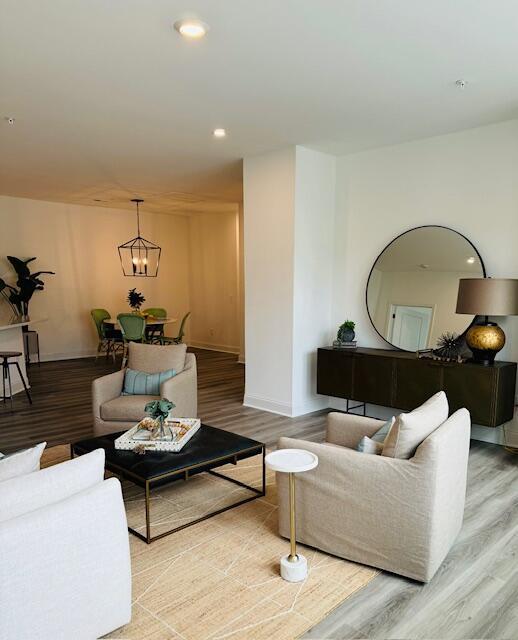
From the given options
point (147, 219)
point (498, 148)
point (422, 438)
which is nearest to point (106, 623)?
point (422, 438)

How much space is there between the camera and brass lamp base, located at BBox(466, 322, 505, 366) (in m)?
4.10

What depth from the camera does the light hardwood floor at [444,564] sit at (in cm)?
202

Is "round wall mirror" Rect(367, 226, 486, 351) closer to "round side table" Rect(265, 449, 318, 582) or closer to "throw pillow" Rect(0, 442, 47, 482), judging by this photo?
"round side table" Rect(265, 449, 318, 582)

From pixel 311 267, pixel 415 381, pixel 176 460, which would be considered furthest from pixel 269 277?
pixel 176 460

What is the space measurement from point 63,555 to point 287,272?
12.6 feet

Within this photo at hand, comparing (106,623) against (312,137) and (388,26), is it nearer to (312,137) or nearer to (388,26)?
(388,26)

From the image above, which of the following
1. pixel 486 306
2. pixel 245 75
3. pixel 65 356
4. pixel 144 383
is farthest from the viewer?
pixel 65 356

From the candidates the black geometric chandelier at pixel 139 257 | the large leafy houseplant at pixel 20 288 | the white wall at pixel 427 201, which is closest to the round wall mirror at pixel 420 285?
the white wall at pixel 427 201

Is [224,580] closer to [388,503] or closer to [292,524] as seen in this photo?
[292,524]

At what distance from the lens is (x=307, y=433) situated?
466 cm

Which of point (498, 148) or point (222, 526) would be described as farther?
point (498, 148)

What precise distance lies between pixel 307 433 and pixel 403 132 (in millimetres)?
2946

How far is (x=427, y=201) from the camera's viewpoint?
15.8 ft

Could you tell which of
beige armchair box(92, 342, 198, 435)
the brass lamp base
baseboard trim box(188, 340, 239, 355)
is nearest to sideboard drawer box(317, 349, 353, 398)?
the brass lamp base
